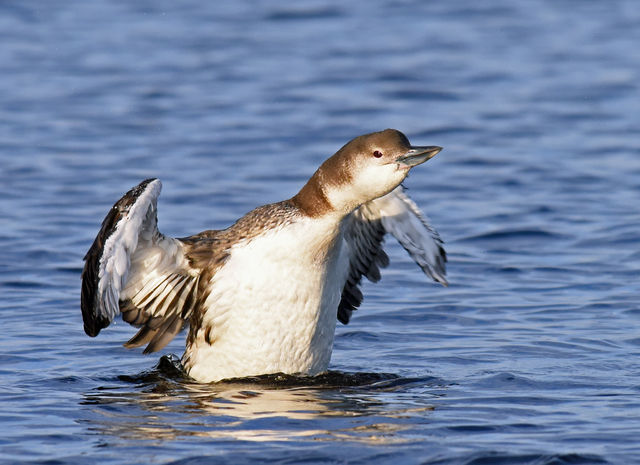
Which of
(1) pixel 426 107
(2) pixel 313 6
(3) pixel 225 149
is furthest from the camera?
(2) pixel 313 6

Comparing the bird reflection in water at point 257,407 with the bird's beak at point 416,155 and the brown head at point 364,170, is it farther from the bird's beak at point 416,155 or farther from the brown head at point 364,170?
the bird's beak at point 416,155

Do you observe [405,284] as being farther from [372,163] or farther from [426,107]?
[426,107]

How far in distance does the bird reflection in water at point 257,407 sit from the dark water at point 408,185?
0.02 meters

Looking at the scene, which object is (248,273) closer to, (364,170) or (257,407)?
(257,407)

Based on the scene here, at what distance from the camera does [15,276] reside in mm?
10734

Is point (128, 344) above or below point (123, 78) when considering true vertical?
below

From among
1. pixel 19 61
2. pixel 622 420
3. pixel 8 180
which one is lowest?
pixel 622 420

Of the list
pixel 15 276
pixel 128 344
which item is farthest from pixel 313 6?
pixel 128 344

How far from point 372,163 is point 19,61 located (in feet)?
41.8

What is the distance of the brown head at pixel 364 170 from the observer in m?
7.41

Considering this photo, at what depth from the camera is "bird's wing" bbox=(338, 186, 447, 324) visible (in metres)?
8.72

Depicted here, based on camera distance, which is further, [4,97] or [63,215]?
[4,97]

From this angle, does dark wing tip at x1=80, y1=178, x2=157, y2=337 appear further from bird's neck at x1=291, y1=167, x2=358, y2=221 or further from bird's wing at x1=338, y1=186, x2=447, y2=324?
bird's wing at x1=338, y1=186, x2=447, y2=324

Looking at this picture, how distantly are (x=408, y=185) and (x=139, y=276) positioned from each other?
19.8 feet
